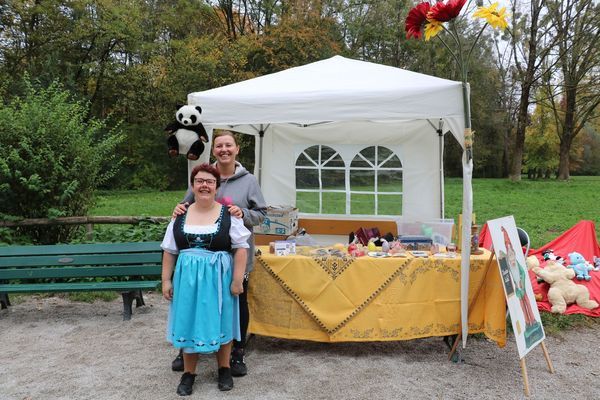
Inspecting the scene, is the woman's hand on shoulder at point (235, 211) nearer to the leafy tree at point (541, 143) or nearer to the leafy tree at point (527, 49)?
the leafy tree at point (527, 49)

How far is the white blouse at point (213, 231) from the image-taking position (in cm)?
294

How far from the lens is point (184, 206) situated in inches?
121

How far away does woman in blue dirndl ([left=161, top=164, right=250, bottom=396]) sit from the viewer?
288cm

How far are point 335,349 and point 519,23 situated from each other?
22.7 m

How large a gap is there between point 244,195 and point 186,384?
51.7 inches

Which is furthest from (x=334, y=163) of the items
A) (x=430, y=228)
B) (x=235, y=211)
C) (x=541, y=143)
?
(x=541, y=143)

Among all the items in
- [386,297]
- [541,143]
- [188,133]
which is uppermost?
[541,143]

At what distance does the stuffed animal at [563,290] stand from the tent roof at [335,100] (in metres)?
2.52

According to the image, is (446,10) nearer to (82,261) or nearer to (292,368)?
(292,368)

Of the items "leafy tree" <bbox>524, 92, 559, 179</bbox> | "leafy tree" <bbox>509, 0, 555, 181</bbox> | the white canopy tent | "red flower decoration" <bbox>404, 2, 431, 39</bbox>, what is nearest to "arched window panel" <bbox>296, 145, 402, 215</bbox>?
the white canopy tent

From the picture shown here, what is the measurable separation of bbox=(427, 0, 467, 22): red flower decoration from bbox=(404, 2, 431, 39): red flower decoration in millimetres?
60

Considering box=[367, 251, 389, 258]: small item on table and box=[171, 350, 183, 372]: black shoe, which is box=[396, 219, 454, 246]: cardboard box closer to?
box=[367, 251, 389, 258]: small item on table

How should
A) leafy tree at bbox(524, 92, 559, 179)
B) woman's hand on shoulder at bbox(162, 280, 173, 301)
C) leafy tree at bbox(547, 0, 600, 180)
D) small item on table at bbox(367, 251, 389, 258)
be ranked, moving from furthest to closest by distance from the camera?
leafy tree at bbox(524, 92, 559, 179)
leafy tree at bbox(547, 0, 600, 180)
small item on table at bbox(367, 251, 389, 258)
woman's hand on shoulder at bbox(162, 280, 173, 301)

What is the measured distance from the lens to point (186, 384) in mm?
3018
